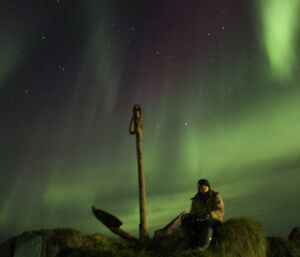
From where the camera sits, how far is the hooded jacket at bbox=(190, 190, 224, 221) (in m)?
12.6

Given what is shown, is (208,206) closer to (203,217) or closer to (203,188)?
(203,217)

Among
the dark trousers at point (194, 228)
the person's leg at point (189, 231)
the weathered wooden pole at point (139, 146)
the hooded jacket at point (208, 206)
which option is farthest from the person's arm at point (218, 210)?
the weathered wooden pole at point (139, 146)

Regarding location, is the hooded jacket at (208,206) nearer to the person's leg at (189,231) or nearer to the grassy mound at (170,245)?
the person's leg at (189,231)

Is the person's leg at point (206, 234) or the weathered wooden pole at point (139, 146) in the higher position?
the weathered wooden pole at point (139, 146)

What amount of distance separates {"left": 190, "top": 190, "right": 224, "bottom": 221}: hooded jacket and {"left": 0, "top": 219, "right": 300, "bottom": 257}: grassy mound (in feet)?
1.82

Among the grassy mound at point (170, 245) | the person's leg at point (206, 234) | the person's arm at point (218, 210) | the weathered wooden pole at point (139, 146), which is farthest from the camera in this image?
the weathered wooden pole at point (139, 146)

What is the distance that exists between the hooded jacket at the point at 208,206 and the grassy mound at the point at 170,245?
56cm

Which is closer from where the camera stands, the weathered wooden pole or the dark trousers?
the dark trousers

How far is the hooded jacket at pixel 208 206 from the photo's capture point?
1262cm

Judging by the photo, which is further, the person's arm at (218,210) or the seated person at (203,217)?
the person's arm at (218,210)

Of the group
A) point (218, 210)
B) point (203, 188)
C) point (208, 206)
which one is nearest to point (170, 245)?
point (208, 206)

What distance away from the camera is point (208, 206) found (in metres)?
12.8

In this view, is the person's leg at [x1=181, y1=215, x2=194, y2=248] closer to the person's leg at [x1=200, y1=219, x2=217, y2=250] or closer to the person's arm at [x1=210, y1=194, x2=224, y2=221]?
the person's leg at [x1=200, y1=219, x2=217, y2=250]

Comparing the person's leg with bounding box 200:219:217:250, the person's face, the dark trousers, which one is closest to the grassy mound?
the person's leg with bounding box 200:219:217:250
